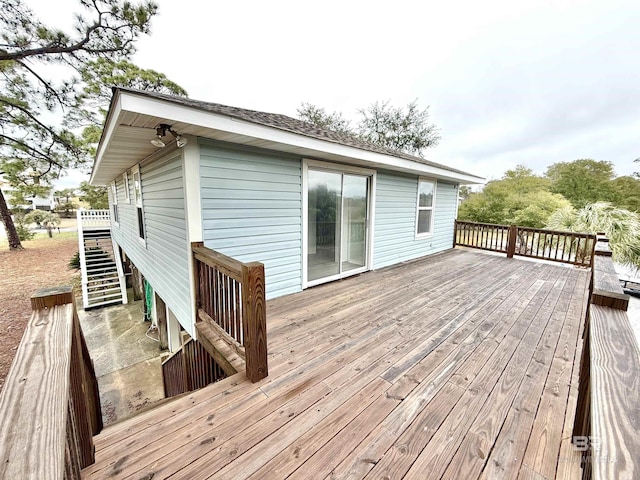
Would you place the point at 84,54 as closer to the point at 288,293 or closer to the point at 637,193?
the point at 288,293

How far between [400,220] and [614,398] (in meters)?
5.47

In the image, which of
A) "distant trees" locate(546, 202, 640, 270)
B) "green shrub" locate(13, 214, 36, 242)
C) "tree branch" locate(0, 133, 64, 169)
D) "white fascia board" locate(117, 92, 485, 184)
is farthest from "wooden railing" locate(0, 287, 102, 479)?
"green shrub" locate(13, 214, 36, 242)

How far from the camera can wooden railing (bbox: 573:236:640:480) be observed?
632mm

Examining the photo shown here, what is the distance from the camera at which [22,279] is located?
1032 centimetres

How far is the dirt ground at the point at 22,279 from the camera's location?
20.7 feet

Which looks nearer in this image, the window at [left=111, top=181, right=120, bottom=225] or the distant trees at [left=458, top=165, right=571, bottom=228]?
the window at [left=111, top=181, right=120, bottom=225]

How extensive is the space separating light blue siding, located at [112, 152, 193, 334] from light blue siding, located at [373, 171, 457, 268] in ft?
11.8

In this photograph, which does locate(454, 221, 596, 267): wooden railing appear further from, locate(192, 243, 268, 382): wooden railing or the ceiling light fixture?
the ceiling light fixture

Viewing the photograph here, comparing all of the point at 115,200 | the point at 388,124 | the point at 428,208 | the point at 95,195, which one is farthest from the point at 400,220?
the point at 95,195

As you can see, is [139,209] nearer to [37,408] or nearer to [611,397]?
[37,408]

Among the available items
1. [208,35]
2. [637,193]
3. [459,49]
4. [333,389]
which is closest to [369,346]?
[333,389]

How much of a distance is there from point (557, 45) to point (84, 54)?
566 inches

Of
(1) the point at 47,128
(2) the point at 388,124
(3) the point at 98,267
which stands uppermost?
(2) the point at 388,124

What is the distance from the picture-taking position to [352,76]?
41.8 ft
